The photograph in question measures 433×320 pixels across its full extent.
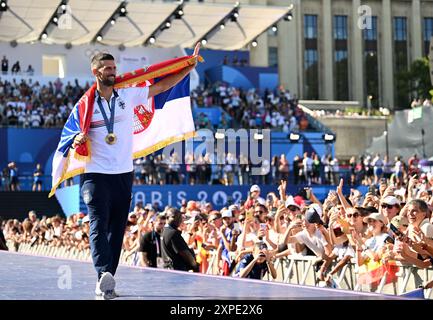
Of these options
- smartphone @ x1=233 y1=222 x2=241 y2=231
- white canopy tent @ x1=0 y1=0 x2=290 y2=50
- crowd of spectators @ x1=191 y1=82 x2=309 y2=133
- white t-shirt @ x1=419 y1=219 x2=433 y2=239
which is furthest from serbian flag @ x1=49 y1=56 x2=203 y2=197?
white canopy tent @ x1=0 y1=0 x2=290 y2=50

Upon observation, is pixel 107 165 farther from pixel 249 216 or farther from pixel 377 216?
pixel 249 216

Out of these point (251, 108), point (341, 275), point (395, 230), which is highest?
point (251, 108)

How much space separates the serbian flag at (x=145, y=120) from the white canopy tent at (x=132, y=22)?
3373 cm

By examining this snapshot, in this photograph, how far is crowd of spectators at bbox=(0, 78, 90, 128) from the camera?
133ft

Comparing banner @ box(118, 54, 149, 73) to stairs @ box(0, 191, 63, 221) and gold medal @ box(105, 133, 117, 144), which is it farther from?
gold medal @ box(105, 133, 117, 144)

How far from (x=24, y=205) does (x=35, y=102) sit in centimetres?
743

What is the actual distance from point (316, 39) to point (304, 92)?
14.7ft

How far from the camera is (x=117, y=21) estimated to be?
153 ft

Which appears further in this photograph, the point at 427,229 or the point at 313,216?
the point at 313,216

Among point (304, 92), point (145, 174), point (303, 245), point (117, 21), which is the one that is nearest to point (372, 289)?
point (303, 245)

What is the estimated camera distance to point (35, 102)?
137 feet

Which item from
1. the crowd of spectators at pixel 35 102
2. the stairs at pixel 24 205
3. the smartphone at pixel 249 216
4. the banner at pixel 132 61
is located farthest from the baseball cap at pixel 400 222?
the banner at pixel 132 61

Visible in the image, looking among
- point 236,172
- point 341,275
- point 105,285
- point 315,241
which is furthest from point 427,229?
point 236,172
